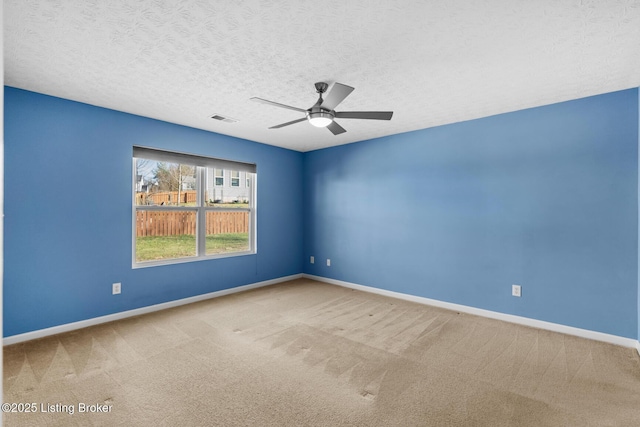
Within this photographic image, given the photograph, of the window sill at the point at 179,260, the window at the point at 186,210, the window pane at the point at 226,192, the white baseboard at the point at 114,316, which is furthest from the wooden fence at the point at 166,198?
the white baseboard at the point at 114,316

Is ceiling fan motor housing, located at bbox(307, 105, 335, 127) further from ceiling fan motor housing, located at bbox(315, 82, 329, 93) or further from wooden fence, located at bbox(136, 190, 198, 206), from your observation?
wooden fence, located at bbox(136, 190, 198, 206)

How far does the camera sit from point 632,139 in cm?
305

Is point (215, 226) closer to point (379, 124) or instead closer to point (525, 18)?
point (379, 124)

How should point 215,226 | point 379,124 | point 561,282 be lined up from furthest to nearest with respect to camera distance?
1. point 215,226
2. point 379,124
3. point 561,282

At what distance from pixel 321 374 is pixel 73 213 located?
3034mm

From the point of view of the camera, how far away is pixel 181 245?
4520 millimetres

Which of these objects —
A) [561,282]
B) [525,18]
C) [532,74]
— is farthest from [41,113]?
[561,282]

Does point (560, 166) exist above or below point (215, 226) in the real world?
above

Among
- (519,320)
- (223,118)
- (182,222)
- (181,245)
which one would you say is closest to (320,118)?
(223,118)

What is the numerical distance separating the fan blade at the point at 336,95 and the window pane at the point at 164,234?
8.90 ft

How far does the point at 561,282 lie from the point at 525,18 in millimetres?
2724

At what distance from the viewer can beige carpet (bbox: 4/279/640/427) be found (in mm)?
2061

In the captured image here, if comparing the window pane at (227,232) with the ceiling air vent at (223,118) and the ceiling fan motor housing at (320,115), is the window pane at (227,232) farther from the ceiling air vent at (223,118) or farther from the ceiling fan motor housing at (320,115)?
the ceiling fan motor housing at (320,115)

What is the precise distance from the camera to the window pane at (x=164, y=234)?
4023 millimetres
